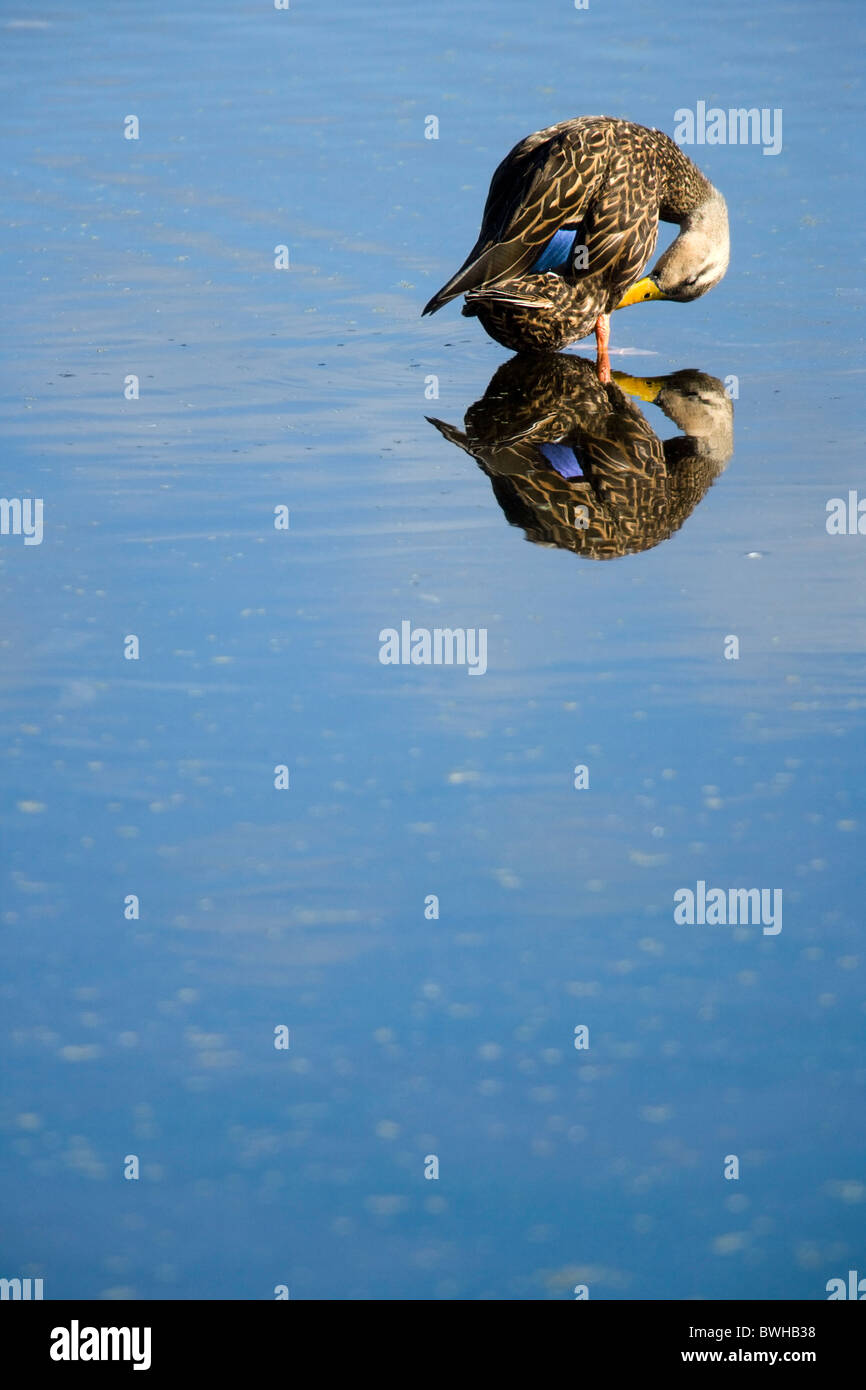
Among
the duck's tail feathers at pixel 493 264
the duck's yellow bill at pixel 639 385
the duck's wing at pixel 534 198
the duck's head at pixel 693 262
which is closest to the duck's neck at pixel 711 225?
the duck's head at pixel 693 262

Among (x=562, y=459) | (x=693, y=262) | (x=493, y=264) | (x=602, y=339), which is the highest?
(x=693, y=262)

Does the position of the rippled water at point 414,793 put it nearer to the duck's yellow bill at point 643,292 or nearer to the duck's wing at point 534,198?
A: the duck's yellow bill at point 643,292

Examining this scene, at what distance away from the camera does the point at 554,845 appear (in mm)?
5469

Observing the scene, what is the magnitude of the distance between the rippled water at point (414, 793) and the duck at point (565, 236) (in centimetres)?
31

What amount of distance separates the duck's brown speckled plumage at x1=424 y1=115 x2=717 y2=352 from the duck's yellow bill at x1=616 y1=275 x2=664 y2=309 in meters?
0.36

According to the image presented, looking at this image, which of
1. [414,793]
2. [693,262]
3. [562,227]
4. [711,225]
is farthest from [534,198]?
[414,793]

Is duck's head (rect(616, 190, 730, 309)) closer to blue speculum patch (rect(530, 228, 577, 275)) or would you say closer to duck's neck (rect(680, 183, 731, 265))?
duck's neck (rect(680, 183, 731, 265))

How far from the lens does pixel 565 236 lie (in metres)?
9.44

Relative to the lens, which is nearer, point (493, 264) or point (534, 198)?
point (493, 264)

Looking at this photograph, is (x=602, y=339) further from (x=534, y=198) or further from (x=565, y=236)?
(x=534, y=198)

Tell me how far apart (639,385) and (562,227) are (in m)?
0.90

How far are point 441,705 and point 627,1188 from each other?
2.29 m

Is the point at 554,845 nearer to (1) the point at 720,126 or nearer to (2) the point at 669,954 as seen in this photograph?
(2) the point at 669,954

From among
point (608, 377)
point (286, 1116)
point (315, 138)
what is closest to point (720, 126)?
point (315, 138)
